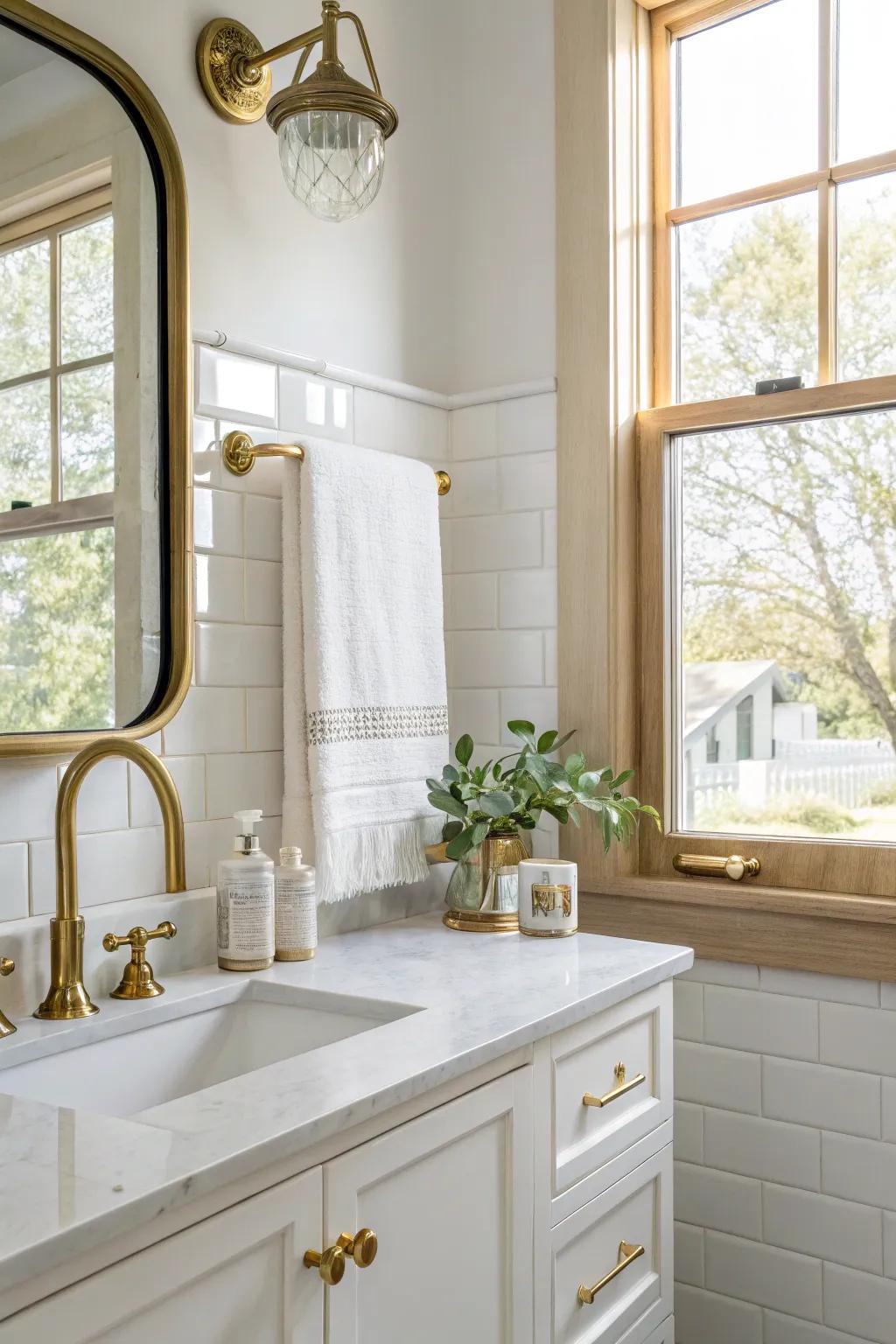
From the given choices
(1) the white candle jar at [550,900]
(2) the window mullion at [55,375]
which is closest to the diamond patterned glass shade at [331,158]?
(2) the window mullion at [55,375]

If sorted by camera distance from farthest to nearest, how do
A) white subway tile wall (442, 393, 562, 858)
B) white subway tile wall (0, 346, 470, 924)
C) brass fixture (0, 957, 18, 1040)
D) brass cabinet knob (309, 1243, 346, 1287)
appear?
white subway tile wall (442, 393, 562, 858) → white subway tile wall (0, 346, 470, 924) → brass fixture (0, 957, 18, 1040) → brass cabinet knob (309, 1243, 346, 1287)

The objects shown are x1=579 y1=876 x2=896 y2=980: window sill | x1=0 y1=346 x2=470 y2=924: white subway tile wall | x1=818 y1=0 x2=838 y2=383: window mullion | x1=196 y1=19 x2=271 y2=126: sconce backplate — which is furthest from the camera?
x1=818 y1=0 x2=838 y2=383: window mullion

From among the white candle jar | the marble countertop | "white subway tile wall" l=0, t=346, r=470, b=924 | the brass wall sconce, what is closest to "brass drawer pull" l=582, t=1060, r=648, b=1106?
the marble countertop

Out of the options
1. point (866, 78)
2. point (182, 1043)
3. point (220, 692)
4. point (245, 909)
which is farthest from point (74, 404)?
point (866, 78)

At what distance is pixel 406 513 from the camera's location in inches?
72.7

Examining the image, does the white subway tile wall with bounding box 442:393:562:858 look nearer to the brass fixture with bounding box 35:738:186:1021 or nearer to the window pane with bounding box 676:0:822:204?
the window pane with bounding box 676:0:822:204

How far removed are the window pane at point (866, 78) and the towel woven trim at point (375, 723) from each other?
1.12 m

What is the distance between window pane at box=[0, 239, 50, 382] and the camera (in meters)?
1.33

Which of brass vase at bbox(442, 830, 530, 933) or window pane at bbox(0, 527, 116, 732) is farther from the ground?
window pane at bbox(0, 527, 116, 732)

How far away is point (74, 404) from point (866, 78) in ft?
4.44

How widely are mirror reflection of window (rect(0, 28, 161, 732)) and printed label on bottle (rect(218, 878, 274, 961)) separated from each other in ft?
0.84

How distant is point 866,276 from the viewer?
182 cm

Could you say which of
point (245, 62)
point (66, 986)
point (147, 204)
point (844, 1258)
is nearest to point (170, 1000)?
point (66, 986)

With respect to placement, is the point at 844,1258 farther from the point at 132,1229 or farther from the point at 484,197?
the point at 484,197
